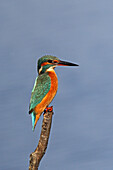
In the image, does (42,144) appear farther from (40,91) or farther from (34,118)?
(40,91)

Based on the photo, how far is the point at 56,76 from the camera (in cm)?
970

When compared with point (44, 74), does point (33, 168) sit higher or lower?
lower

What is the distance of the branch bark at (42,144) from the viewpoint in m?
9.29

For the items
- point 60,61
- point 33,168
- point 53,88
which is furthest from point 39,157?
point 60,61

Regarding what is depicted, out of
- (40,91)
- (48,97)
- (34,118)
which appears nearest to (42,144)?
(34,118)

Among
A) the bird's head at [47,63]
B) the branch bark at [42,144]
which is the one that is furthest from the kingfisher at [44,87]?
the branch bark at [42,144]

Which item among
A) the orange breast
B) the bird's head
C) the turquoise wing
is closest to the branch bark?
the orange breast

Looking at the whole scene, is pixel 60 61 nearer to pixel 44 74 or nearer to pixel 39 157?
pixel 44 74

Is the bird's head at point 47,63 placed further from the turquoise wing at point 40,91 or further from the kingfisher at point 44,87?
the turquoise wing at point 40,91

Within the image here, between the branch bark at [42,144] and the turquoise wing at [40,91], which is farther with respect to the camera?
the turquoise wing at [40,91]

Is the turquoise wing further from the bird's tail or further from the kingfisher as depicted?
the bird's tail

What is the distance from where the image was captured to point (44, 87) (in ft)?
31.2

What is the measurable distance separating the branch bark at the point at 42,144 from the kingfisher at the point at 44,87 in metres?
0.19

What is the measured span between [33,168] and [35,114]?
46.0 inches
